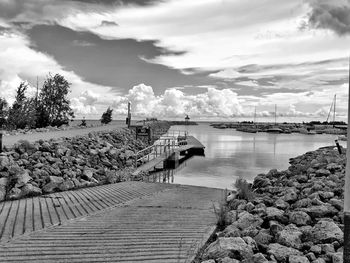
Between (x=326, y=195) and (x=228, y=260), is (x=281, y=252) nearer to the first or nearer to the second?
(x=228, y=260)

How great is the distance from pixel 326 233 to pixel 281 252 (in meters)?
0.98

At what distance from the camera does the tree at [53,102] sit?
123 feet

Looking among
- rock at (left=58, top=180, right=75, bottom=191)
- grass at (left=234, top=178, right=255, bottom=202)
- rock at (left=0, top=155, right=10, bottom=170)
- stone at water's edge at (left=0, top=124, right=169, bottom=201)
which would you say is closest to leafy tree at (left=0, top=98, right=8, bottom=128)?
stone at water's edge at (left=0, top=124, right=169, bottom=201)

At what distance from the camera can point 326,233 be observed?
229 inches

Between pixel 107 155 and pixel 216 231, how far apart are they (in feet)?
52.4

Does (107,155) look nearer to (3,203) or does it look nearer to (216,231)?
(3,203)

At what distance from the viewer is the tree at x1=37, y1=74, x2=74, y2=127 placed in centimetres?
3754

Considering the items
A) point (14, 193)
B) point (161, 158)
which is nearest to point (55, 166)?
point (14, 193)

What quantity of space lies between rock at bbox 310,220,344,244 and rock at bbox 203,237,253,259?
1158 mm

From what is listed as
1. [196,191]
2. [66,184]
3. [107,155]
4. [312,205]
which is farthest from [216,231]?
[107,155]

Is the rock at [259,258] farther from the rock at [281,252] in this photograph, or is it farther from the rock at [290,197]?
the rock at [290,197]

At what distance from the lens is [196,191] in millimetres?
12039

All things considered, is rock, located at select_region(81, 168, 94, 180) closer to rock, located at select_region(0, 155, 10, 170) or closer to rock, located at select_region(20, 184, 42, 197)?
rock, located at select_region(0, 155, 10, 170)

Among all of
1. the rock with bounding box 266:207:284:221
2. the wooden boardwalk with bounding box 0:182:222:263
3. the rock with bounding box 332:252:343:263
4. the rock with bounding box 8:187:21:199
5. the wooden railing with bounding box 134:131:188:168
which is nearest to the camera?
the rock with bounding box 332:252:343:263
